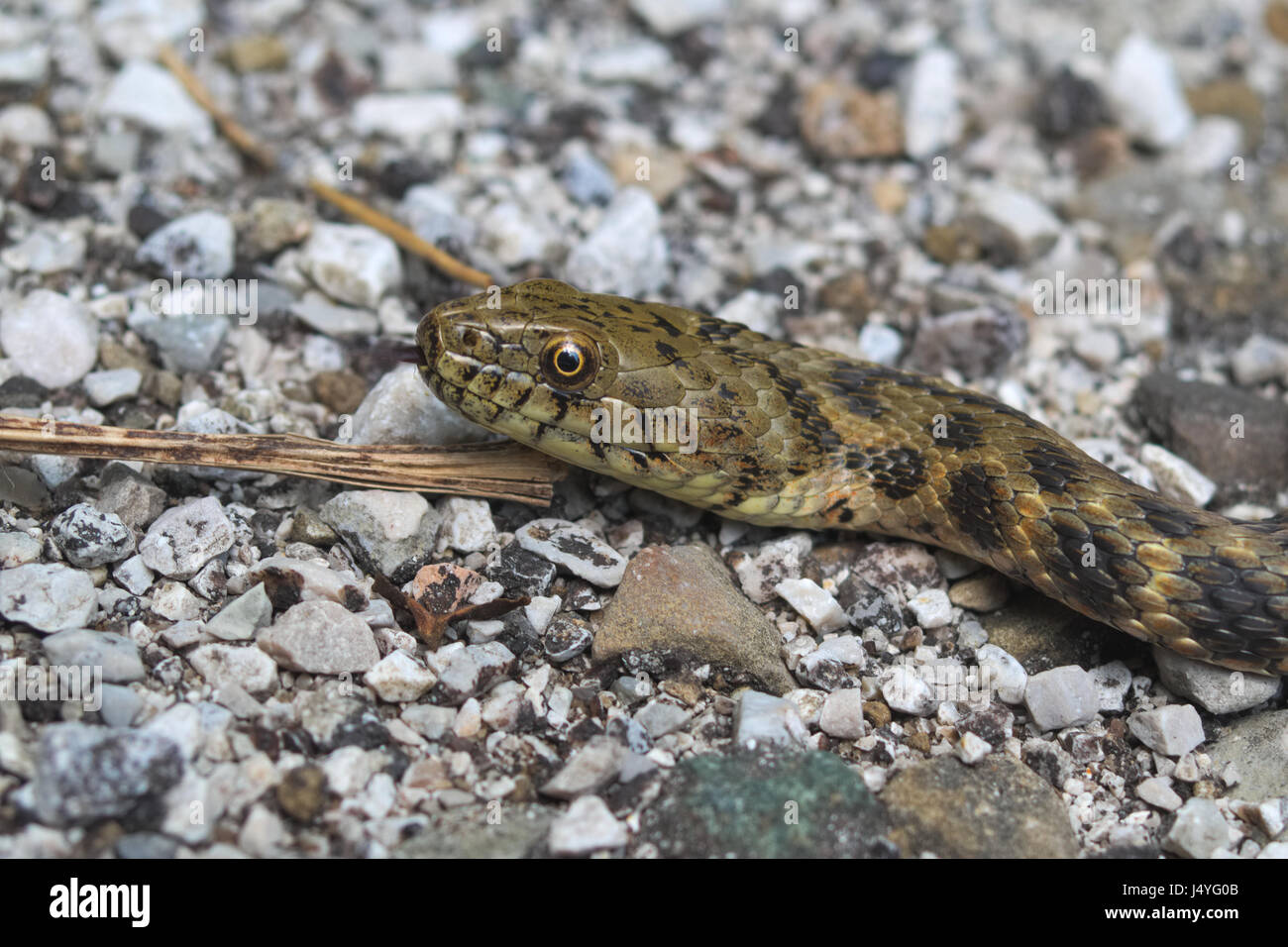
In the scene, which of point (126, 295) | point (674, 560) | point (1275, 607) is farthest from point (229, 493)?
point (1275, 607)

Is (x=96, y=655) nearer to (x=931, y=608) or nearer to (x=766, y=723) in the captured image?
(x=766, y=723)

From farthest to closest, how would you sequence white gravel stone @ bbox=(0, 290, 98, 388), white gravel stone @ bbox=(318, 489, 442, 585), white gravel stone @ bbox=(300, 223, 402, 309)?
white gravel stone @ bbox=(300, 223, 402, 309) → white gravel stone @ bbox=(0, 290, 98, 388) → white gravel stone @ bbox=(318, 489, 442, 585)

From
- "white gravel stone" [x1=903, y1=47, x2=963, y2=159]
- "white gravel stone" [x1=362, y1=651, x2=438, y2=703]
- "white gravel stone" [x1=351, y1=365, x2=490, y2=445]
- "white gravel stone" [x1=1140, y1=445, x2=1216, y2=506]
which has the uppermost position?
"white gravel stone" [x1=903, y1=47, x2=963, y2=159]

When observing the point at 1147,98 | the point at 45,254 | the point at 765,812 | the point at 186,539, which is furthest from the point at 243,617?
the point at 1147,98

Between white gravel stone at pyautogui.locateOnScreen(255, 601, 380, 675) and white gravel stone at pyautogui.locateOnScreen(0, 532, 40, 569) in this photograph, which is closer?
white gravel stone at pyautogui.locateOnScreen(255, 601, 380, 675)

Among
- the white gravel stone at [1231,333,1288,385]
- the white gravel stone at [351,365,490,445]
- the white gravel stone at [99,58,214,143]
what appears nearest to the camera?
the white gravel stone at [351,365,490,445]

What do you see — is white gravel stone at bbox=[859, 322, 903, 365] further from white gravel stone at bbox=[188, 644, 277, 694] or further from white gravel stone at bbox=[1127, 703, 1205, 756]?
white gravel stone at bbox=[188, 644, 277, 694]

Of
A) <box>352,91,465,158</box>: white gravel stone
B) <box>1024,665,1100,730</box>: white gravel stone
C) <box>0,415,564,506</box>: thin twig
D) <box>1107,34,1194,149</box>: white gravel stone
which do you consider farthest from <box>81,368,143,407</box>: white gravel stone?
<box>1107,34,1194,149</box>: white gravel stone

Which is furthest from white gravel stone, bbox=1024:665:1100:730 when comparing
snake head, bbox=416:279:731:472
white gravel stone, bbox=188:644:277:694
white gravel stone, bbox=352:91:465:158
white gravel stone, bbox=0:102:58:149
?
white gravel stone, bbox=0:102:58:149

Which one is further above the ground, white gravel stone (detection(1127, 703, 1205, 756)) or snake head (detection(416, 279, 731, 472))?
Answer: snake head (detection(416, 279, 731, 472))

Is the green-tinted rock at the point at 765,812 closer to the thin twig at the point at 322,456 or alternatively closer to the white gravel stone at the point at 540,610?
the white gravel stone at the point at 540,610
